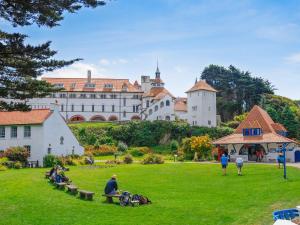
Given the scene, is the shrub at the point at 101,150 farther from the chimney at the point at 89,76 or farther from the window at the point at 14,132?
the chimney at the point at 89,76

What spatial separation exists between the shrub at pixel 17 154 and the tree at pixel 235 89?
65113 mm

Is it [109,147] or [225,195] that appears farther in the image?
[109,147]

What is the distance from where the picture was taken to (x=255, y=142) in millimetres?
52812

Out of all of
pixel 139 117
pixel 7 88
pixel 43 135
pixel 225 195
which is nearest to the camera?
pixel 7 88

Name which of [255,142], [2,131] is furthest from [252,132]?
[2,131]

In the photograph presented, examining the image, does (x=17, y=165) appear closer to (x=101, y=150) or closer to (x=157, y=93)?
(x=101, y=150)

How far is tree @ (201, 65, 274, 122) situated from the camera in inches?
4139

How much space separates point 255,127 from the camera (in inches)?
2151

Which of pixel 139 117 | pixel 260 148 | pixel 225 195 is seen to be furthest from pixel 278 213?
pixel 139 117

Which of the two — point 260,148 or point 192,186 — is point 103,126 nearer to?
point 260,148

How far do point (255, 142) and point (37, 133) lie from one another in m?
26.0

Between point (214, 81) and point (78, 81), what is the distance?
118ft

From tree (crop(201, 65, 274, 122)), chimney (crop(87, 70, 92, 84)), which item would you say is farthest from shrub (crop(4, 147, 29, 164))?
tree (crop(201, 65, 274, 122))

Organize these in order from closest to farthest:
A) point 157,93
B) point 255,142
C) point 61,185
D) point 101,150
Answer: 1. point 61,185
2. point 255,142
3. point 101,150
4. point 157,93
